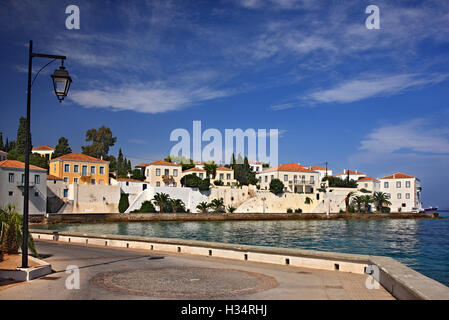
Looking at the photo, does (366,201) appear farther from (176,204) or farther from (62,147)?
(62,147)

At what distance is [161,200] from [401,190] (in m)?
58.1

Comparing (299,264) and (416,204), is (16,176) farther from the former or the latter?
(416,204)

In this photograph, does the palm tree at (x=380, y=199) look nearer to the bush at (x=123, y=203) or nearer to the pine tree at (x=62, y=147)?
the bush at (x=123, y=203)

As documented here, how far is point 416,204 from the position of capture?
309 feet

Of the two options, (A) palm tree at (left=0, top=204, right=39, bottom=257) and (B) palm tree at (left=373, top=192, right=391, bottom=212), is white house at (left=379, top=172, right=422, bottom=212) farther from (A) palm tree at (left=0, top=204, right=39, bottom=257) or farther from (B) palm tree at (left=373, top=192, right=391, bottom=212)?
(A) palm tree at (left=0, top=204, right=39, bottom=257)

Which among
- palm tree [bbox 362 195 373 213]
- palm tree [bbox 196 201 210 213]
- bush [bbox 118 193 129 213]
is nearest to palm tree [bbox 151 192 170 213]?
bush [bbox 118 193 129 213]

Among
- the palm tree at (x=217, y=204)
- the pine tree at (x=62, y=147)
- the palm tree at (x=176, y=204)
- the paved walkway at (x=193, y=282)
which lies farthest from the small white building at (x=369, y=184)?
the paved walkway at (x=193, y=282)

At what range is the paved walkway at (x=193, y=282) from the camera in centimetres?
750

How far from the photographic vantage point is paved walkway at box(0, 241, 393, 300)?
7500mm

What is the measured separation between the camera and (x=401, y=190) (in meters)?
94.1

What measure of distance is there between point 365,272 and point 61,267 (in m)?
7.92

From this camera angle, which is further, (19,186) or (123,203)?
(123,203)

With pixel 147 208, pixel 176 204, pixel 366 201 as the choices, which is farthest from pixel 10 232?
pixel 366 201
